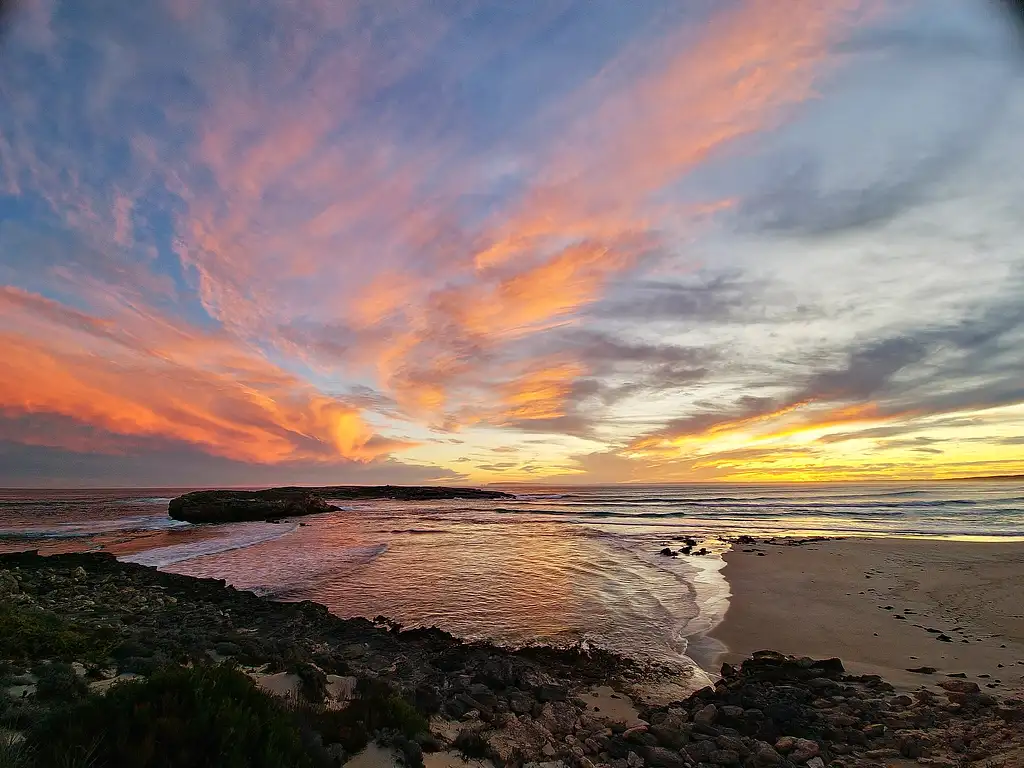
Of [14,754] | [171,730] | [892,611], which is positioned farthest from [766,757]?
[892,611]

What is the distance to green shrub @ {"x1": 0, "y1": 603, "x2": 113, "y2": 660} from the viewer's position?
8297 millimetres

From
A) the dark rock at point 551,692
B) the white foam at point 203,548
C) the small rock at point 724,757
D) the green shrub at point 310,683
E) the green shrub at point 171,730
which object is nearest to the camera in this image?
the green shrub at point 171,730

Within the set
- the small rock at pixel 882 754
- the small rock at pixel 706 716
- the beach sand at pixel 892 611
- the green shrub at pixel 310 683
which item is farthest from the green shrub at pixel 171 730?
the beach sand at pixel 892 611

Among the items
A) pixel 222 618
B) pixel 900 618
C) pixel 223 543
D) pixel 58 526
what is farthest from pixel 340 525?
pixel 900 618

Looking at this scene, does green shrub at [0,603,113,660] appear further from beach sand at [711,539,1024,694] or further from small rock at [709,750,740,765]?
beach sand at [711,539,1024,694]

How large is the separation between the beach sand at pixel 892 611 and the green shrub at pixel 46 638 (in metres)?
12.6

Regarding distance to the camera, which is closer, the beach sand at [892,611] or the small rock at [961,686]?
the small rock at [961,686]

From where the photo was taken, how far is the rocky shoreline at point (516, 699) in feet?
21.2

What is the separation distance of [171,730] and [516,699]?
210 inches

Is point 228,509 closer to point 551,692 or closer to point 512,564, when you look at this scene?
point 512,564

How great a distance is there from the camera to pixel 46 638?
9.02 metres

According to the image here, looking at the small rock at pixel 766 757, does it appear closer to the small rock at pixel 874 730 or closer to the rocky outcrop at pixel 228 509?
the small rock at pixel 874 730

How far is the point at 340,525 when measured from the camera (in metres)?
46.0

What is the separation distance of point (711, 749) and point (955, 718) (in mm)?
4413
